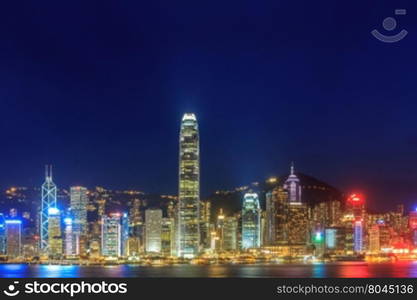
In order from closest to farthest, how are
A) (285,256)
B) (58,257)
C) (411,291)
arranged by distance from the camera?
(411,291) → (58,257) → (285,256)

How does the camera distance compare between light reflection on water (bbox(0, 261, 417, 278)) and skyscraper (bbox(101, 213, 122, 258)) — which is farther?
skyscraper (bbox(101, 213, 122, 258))

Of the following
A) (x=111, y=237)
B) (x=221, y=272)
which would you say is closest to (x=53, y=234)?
(x=111, y=237)

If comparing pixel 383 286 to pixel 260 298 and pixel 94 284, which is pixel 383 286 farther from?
pixel 94 284

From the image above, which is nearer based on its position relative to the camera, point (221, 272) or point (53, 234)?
point (221, 272)

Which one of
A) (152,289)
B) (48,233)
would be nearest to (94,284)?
(152,289)

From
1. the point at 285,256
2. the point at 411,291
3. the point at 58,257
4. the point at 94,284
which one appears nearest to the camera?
the point at 94,284

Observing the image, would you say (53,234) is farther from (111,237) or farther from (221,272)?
(221,272)

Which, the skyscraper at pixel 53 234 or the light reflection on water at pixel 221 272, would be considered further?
the skyscraper at pixel 53 234

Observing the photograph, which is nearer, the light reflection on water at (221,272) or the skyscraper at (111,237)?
the light reflection on water at (221,272)
